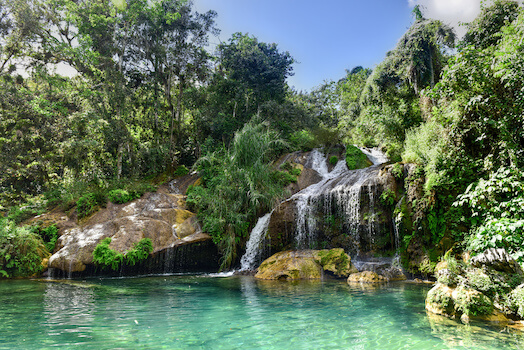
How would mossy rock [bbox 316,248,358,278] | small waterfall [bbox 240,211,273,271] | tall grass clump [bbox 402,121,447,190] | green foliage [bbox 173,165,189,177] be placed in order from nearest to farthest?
tall grass clump [bbox 402,121,447,190] < mossy rock [bbox 316,248,358,278] < small waterfall [bbox 240,211,273,271] < green foliage [bbox 173,165,189,177]

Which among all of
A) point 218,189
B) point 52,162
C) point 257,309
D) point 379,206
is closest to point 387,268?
point 379,206

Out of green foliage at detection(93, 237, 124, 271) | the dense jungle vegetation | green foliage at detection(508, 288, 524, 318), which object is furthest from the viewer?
green foliage at detection(93, 237, 124, 271)

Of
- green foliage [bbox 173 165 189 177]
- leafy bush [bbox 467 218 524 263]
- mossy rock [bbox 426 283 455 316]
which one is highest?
green foliage [bbox 173 165 189 177]

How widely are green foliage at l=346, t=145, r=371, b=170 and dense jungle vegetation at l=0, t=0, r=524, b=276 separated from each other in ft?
4.15

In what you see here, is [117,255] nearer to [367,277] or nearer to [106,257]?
[106,257]

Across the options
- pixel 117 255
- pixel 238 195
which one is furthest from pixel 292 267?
pixel 117 255

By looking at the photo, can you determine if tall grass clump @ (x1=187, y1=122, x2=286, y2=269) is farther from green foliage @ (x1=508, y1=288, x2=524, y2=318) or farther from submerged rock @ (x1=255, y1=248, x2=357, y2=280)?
green foliage @ (x1=508, y1=288, x2=524, y2=318)

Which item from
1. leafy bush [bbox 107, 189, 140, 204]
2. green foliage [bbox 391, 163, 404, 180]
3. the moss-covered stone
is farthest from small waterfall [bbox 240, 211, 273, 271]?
the moss-covered stone

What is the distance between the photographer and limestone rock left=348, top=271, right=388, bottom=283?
25.9 ft

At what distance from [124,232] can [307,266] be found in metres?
6.78

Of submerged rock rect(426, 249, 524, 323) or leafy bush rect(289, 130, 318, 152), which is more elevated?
leafy bush rect(289, 130, 318, 152)

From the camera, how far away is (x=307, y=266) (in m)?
8.95

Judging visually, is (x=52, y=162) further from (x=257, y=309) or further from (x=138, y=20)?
(x=257, y=309)

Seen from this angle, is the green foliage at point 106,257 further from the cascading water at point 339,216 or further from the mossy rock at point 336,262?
the mossy rock at point 336,262
